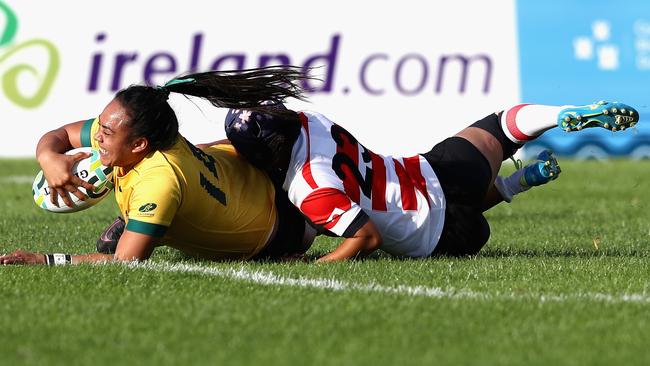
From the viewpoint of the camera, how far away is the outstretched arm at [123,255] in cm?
625

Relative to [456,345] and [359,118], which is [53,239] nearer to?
[456,345]

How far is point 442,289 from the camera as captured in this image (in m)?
5.81

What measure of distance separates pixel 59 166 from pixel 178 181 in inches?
31.6

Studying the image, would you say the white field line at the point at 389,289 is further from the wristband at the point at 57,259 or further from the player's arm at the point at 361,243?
the player's arm at the point at 361,243

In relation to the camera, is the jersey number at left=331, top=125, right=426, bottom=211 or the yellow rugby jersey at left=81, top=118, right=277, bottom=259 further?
the jersey number at left=331, top=125, right=426, bottom=211

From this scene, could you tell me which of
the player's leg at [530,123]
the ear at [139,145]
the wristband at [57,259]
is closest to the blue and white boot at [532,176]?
the player's leg at [530,123]

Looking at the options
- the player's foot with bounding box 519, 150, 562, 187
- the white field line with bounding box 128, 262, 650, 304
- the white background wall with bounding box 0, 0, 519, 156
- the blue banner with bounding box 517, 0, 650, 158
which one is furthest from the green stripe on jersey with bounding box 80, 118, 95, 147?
the blue banner with bounding box 517, 0, 650, 158

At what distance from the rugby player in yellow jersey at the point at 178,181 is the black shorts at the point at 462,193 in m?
0.84

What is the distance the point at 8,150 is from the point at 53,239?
9757mm

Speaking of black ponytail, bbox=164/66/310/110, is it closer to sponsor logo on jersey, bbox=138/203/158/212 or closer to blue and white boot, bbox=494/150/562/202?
sponsor logo on jersey, bbox=138/203/158/212

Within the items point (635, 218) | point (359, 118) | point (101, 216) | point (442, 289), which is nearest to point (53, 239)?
point (101, 216)

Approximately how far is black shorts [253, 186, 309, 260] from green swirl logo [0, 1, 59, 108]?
37.4ft

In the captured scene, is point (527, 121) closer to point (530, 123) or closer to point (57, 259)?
point (530, 123)

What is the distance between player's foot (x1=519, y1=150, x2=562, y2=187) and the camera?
7602mm
